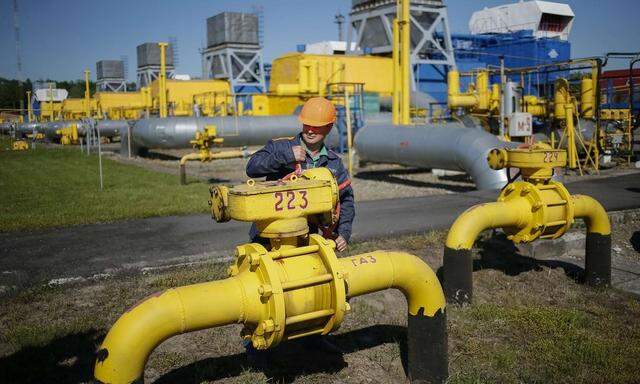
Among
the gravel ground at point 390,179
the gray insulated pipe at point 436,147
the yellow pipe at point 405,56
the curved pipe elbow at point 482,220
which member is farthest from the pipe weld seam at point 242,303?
the yellow pipe at point 405,56

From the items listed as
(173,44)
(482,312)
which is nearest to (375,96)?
(482,312)

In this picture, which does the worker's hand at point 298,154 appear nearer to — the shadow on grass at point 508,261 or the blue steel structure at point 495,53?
the shadow on grass at point 508,261

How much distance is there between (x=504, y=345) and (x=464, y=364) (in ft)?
1.53

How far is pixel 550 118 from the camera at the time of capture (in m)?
14.6

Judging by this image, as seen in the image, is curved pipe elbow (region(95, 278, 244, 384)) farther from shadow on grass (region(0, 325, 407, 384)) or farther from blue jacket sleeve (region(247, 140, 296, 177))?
shadow on grass (region(0, 325, 407, 384))

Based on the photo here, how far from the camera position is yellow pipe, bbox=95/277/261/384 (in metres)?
2.31

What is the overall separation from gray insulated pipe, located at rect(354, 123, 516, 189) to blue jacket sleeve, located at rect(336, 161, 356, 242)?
6.82 metres

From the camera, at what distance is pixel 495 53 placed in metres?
33.1

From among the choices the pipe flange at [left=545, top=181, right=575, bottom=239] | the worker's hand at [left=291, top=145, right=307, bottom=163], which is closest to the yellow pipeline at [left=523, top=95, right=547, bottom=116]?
the pipe flange at [left=545, top=181, right=575, bottom=239]

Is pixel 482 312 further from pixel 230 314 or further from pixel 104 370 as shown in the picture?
pixel 104 370

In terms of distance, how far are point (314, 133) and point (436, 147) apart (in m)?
8.08

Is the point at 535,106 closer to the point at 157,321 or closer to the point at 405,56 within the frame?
the point at 405,56

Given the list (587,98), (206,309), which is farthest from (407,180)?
(206,309)

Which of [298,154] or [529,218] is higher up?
[298,154]
